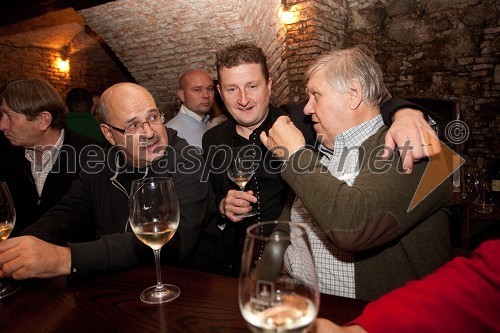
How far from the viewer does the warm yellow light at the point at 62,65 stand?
8.36 meters

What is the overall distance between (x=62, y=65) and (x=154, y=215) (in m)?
8.81

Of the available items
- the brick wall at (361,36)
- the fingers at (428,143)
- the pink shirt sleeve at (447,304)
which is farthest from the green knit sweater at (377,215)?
the brick wall at (361,36)

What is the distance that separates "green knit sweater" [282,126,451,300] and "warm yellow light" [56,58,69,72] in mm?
8780

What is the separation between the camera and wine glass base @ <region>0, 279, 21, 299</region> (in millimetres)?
1139

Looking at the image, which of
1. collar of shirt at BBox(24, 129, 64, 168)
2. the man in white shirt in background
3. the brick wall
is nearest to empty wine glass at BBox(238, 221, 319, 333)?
collar of shirt at BBox(24, 129, 64, 168)

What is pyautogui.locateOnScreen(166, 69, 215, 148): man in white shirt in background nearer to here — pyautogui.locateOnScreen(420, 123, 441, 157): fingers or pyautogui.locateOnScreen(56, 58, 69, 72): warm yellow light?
pyautogui.locateOnScreen(420, 123, 441, 157): fingers

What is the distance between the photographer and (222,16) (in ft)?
17.7

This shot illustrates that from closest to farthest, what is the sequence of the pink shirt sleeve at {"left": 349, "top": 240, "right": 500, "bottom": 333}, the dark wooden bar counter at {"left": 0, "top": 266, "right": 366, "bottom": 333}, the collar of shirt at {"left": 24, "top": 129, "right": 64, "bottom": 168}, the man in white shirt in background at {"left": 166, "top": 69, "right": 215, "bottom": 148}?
the pink shirt sleeve at {"left": 349, "top": 240, "right": 500, "bottom": 333}
the dark wooden bar counter at {"left": 0, "top": 266, "right": 366, "bottom": 333}
the collar of shirt at {"left": 24, "top": 129, "right": 64, "bottom": 168}
the man in white shirt in background at {"left": 166, "top": 69, "right": 215, "bottom": 148}

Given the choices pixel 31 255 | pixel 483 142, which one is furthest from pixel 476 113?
pixel 31 255

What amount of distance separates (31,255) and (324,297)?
901 mm

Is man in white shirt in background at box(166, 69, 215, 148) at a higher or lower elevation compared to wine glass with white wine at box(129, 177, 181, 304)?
higher

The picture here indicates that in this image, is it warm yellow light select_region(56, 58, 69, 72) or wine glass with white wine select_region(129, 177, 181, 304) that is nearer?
wine glass with white wine select_region(129, 177, 181, 304)

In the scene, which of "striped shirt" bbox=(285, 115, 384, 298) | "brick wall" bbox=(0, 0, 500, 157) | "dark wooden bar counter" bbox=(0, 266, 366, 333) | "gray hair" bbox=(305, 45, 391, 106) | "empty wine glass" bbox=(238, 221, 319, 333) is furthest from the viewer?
"brick wall" bbox=(0, 0, 500, 157)

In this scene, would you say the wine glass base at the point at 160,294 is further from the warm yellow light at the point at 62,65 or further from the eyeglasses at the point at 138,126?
the warm yellow light at the point at 62,65
